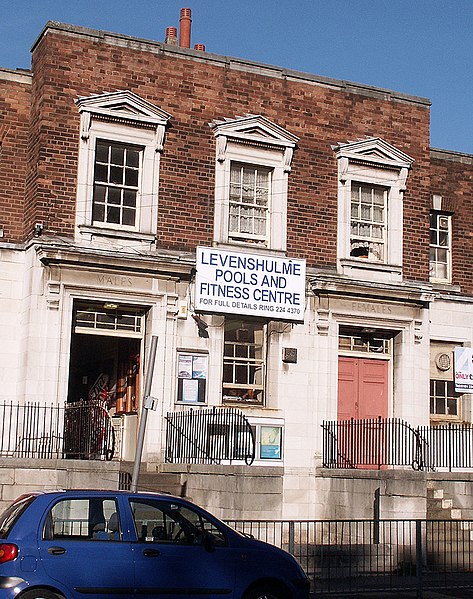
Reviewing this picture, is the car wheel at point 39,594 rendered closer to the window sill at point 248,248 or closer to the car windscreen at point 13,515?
the car windscreen at point 13,515

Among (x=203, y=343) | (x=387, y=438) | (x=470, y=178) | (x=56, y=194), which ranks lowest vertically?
(x=387, y=438)

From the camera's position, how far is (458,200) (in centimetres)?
2641

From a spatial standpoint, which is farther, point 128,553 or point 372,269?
point 372,269

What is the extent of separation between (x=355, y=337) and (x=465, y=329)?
3.64 m

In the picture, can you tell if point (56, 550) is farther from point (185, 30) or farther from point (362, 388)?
point (185, 30)

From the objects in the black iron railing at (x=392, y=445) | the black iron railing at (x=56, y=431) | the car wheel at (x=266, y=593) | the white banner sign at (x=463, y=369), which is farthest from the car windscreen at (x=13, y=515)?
the white banner sign at (x=463, y=369)

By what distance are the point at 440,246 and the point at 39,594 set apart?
57.7 feet

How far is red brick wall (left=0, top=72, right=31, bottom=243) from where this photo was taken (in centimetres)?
2125

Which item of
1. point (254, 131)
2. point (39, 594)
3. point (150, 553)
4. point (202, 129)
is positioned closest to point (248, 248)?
point (254, 131)

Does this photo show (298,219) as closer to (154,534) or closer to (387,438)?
(387,438)

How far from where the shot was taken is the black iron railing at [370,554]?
48.8 feet

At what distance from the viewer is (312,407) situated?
2258 cm

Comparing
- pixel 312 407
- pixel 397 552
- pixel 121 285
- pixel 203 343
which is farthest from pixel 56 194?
pixel 397 552

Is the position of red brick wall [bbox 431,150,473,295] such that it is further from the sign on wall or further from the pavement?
the pavement
